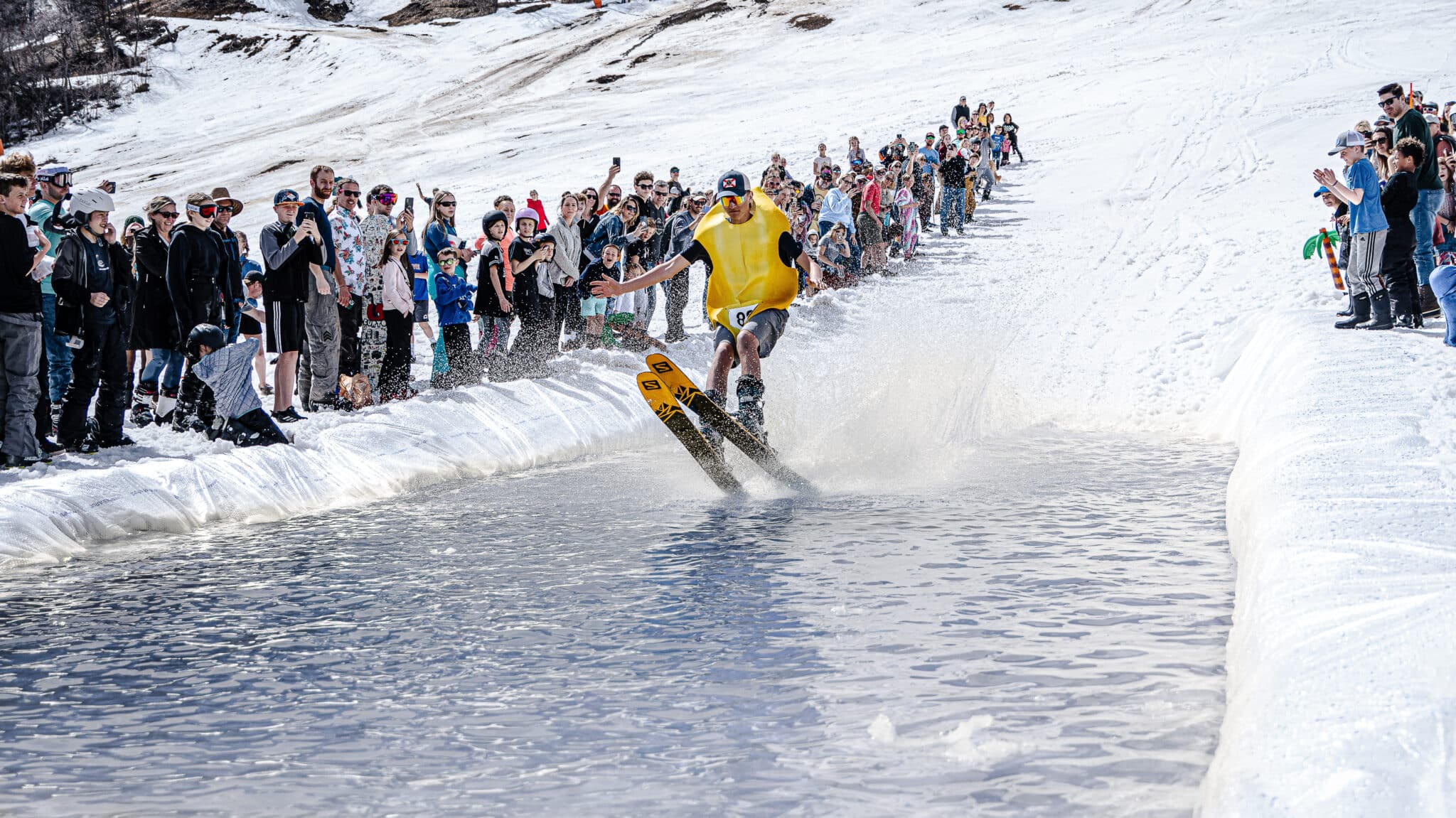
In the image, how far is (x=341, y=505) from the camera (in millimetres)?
7906

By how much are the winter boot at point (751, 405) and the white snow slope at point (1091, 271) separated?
83 centimetres

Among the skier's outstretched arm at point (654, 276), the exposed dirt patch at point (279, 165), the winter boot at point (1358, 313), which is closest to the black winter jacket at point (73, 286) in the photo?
the skier's outstretched arm at point (654, 276)

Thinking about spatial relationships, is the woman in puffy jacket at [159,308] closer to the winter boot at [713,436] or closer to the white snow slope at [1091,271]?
the white snow slope at [1091,271]

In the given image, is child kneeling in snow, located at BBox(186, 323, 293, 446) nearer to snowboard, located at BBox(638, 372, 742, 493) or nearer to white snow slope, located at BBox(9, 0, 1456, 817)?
white snow slope, located at BBox(9, 0, 1456, 817)

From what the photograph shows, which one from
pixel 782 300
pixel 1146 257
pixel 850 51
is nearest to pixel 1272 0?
pixel 850 51

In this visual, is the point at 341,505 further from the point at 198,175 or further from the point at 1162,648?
the point at 198,175

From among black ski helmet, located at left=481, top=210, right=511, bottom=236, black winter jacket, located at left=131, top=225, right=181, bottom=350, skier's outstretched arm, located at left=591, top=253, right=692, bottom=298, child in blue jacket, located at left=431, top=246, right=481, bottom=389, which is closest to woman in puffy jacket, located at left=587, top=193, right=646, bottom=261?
black ski helmet, located at left=481, top=210, right=511, bottom=236

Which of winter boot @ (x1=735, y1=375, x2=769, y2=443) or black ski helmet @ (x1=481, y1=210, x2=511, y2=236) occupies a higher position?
black ski helmet @ (x1=481, y1=210, x2=511, y2=236)

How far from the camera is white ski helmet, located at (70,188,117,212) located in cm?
812

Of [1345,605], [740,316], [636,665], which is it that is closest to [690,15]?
[740,316]

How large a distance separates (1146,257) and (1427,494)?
12.9 metres

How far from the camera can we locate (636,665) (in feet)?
15.3

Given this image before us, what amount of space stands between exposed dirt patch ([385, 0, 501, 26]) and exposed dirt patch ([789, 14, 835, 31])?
71.8 feet

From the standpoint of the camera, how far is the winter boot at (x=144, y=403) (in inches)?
359
